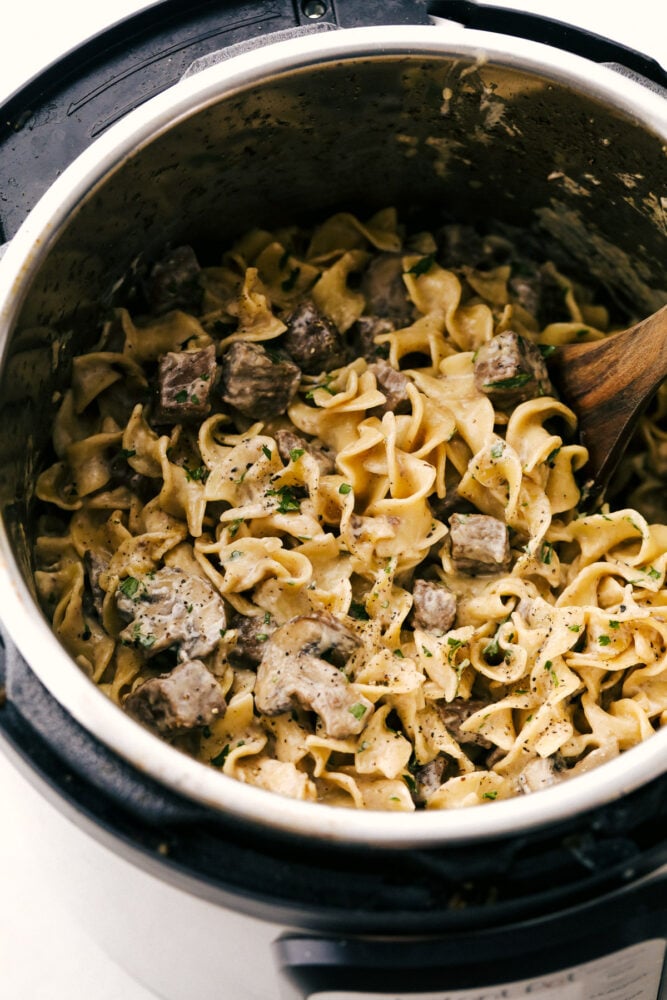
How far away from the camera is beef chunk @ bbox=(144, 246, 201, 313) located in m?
2.89

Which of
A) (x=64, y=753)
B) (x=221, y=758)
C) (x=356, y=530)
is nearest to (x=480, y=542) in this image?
(x=356, y=530)

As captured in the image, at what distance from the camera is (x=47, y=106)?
8.30ft

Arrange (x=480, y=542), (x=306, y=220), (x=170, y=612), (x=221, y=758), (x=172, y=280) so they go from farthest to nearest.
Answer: (x=306, y=220) < (x=172, y=280) < (x=480, y=542) < (x=170, y=612) < (x=221, y=758)

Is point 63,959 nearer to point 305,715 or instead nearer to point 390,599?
point 305,715

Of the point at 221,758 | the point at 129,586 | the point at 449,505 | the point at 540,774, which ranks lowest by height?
the point at 540,774

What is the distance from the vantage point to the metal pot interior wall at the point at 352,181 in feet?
8.16

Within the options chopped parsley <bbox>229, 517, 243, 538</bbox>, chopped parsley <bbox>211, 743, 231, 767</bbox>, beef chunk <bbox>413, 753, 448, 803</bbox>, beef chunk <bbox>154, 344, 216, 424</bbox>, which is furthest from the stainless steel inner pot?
beef chunk <bbox>413, 753, 448, 803</bbox>

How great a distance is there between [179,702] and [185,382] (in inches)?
35.5

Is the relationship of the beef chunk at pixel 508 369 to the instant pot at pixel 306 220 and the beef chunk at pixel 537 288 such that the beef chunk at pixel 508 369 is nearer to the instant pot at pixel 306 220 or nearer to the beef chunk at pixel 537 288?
the beef chunk at pixel 537 288

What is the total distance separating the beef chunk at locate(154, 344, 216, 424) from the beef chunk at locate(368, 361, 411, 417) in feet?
1.60

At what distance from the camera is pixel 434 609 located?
2721 mm

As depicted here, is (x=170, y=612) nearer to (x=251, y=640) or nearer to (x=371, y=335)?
(x=251, y=640)

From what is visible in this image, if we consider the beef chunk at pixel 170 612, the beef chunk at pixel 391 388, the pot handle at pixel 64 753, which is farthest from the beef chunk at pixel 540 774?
the beef chunk at pixel 391 388

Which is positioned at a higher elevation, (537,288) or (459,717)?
(537,288)
